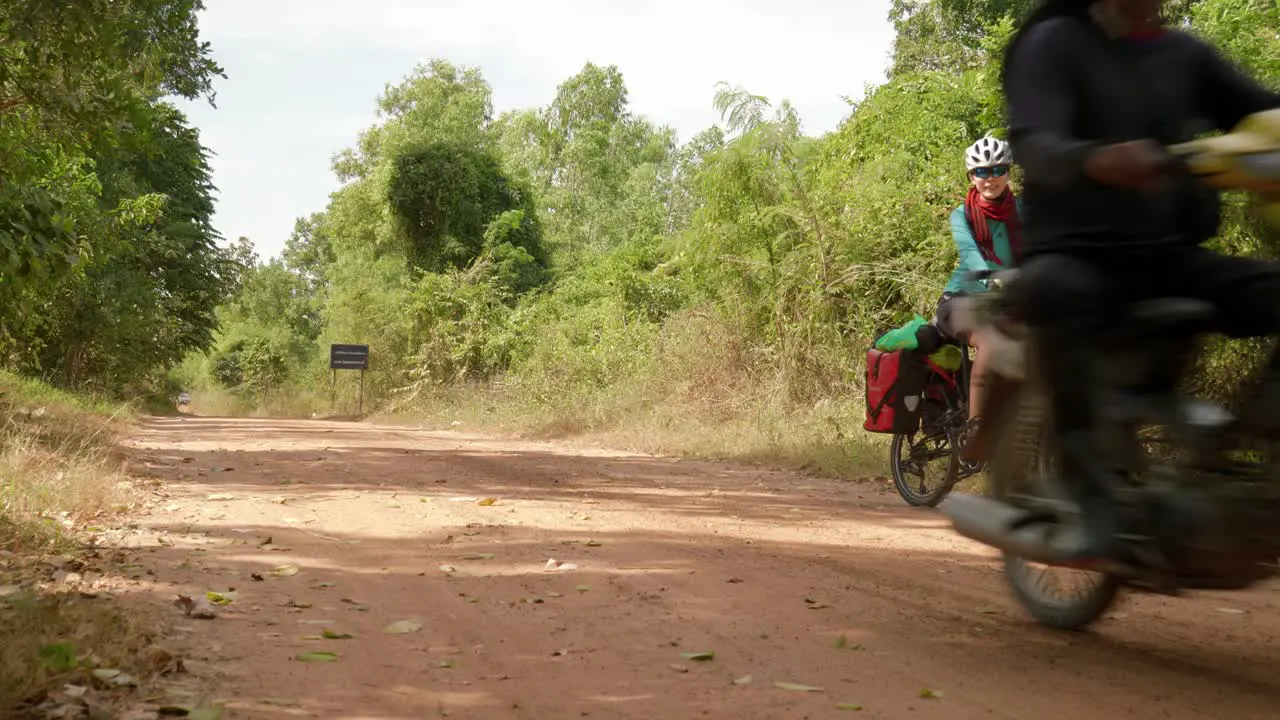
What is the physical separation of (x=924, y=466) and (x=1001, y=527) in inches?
180

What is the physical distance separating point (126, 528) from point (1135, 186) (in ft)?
19.1

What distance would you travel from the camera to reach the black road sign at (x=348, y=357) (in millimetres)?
37625

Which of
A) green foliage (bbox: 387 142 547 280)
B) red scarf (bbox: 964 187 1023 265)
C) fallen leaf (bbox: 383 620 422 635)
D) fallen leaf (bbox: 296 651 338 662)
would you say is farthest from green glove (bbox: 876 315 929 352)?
green foliage (bbox: 387 142 547 280)

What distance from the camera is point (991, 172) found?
676 cm

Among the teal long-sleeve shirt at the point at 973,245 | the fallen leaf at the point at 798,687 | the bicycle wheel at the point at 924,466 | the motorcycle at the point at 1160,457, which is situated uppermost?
the teal long-sleeve shirt at the point at 973,245

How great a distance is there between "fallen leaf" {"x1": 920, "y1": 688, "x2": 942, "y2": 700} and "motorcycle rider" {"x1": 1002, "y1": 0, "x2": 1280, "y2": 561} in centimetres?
57

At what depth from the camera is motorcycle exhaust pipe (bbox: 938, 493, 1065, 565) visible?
11.6 feet

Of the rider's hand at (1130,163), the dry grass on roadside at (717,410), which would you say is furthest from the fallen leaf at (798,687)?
the dry grass on roadside at (717,410)

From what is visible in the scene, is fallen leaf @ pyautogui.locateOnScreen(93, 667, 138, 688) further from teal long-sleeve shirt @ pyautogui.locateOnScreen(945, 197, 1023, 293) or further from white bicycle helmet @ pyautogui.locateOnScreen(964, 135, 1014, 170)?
white bicycle helmet @ pyautogui.locateOnScreen(964, 135, 1014, 170)

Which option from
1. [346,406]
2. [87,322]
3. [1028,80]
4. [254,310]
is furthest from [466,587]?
[254,310]

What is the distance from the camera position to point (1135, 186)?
3.26 metres

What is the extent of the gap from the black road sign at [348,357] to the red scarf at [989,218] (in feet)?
108

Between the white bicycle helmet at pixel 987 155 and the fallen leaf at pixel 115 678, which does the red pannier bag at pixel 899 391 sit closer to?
the white bicycle helmet at pixel 987 155

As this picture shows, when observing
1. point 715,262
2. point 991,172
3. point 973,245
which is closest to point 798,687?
point 973,245
